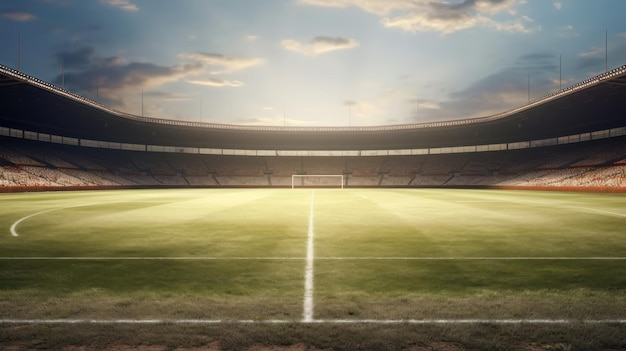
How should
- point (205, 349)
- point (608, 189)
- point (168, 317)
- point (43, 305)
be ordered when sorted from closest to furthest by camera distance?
point (205, 349) < point (168, 317) < point (43, 305) < point (608, 189)

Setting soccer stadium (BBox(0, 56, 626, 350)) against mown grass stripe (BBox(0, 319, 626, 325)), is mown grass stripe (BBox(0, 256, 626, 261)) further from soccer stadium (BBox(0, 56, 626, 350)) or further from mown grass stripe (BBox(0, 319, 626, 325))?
mown grass stripe (BBox(0, 319, 626, 325))

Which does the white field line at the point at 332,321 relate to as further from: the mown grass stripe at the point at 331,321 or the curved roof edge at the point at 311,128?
the curved roof edge at the point at 311,128

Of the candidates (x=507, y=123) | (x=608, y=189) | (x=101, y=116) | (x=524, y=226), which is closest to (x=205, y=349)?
(x=524, y=226)

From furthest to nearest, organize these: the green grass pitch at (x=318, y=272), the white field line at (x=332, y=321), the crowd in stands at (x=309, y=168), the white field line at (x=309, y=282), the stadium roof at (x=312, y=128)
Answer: the crowd in stands at (x=309, y=168) < the stadium roof at (x=312, y=128) < the green grass pitch at (x=318, y=272) < the white field line at (x=309, y=282) < the white field line at (x=332, y=321)

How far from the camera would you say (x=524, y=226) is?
1318cm

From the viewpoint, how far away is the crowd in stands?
47.8 metres

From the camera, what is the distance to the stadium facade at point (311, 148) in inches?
1801

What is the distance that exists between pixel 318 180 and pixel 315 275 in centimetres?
7159

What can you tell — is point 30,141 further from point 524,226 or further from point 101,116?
point 524,226

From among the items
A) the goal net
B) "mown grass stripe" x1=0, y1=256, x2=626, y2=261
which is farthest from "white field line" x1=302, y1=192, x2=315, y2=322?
the goal net

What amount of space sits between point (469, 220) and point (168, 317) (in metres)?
12.5

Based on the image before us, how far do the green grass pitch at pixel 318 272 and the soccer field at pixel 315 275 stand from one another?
24 millimetres

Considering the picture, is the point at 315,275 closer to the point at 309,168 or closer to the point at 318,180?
the point at 318,180

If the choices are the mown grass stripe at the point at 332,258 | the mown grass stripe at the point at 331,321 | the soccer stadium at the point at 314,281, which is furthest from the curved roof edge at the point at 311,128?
the mown grass stripe at the point at 331,321
